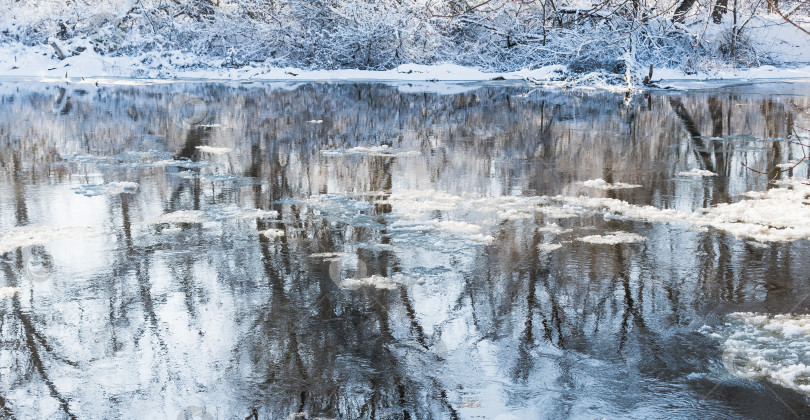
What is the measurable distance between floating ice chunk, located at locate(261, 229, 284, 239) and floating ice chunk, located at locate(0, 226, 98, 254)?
5.10 feet

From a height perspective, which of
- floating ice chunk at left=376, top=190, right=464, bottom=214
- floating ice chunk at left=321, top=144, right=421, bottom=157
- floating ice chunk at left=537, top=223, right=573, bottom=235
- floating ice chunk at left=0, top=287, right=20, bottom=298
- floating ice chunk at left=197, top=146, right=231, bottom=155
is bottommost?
floating ice chunk at left=0, top=287, right=20, bottom=298

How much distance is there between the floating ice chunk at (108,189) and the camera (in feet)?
32.2

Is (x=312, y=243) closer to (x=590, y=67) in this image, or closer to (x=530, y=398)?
(x=530, y=398)

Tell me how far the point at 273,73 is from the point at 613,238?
100 feet

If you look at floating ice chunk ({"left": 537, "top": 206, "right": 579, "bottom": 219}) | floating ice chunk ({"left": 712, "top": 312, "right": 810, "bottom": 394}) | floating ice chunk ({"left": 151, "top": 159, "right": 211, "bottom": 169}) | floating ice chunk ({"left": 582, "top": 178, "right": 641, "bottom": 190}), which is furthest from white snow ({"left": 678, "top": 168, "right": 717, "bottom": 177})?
floating ice chunk ({"left": 151, "top": 159, "right": 211, "bottom": 169})

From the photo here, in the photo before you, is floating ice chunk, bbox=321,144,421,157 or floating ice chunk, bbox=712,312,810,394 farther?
floating ice chunk, bbox=321,144,421,157

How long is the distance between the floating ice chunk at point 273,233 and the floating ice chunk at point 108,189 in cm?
278

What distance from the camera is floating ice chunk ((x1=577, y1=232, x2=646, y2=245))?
748cm

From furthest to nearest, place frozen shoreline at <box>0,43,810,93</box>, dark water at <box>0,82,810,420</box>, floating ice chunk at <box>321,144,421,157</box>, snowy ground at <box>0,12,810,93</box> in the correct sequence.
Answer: snowy ground at <box>0,12,810,93</box>, frozen shoreline at <box>0,43,810,93</box>, floating ice chunk at <box>321,144,421,157</box>, dark water at <box>0,82,810,420</box>

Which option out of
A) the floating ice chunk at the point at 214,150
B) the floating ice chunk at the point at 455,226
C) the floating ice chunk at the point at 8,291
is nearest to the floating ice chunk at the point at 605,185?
the floating ice chunk at the point at 455,226

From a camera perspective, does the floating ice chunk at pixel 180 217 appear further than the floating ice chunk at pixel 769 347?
Yes

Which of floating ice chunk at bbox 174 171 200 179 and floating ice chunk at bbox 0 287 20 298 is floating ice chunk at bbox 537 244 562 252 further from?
floating ice chunk at bbox 174 171 200 179

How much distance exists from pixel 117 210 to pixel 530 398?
19.2 ft

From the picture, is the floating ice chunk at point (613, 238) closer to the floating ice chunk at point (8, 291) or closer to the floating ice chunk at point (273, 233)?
the floating ice chunk at point (273, 233)
